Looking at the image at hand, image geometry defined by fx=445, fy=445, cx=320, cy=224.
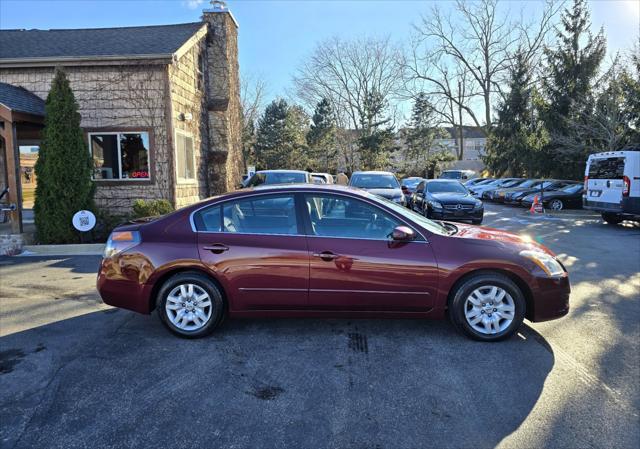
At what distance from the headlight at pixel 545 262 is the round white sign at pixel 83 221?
8.59m

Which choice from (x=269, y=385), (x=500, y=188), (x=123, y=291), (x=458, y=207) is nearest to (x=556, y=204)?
(x=500, y=188)

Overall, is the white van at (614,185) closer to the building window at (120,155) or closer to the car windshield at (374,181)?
the car windshield at (374,181)

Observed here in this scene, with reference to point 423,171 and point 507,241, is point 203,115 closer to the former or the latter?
point 507,241

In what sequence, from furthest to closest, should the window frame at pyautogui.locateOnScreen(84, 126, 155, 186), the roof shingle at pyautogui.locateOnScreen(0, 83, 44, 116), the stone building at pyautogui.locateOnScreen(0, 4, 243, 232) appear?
the window frame at pyautogui.locateOnScreen(84, 126, 155, 186)
the stone building at pyautogui.locateOnScreen(0, 4, 243, 232)
the roof shingle at pyautogui.locateOnScreen(0, 83, 44, 116)

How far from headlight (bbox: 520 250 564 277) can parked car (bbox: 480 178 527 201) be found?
70.3 ft

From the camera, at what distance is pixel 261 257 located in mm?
4273

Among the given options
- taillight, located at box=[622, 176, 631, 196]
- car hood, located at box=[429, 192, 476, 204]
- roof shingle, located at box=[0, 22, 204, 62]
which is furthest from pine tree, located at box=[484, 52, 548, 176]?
roof shingle, located at box=[0, 22, 204, 62]

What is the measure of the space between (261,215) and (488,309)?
2380mm

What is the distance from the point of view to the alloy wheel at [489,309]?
4242mm

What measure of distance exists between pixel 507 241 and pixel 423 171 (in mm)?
48549

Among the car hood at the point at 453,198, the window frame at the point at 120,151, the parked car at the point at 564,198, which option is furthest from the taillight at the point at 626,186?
the window frame at the point at 120,151

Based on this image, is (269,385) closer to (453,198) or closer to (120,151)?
(120,151)

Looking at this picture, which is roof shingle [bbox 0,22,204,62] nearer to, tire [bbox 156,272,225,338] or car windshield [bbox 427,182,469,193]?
car windshield [bbox 427,182,469,193]

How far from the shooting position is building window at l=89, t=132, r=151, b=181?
11.9 m
